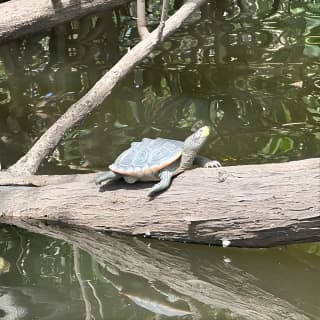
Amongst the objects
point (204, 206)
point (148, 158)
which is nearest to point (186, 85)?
point (148, 158)

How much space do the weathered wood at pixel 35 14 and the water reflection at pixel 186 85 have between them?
485mm

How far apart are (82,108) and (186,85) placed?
1.79 m

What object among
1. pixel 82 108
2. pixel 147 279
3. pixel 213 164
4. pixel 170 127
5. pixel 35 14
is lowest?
pixel 147 279

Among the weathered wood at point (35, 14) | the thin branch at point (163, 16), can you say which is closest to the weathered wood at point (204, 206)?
the thin branch at point (163, 16)

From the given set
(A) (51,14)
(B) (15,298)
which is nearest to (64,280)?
(B) (15,298)

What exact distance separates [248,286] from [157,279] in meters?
0.46

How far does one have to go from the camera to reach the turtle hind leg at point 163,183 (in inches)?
149

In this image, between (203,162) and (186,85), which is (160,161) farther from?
(186,85)

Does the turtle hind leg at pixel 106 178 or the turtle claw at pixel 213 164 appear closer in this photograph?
the turtle claw at pixel 213 164

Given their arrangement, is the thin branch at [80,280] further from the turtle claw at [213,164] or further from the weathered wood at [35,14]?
the weathered wood at [35,14]

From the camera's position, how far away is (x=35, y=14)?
683 centimetres

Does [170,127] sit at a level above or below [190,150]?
below

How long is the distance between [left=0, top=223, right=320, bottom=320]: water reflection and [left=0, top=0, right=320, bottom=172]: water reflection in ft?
3.81

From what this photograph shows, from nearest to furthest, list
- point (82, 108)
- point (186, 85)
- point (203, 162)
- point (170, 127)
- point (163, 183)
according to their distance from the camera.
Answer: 1. point (163, 183)
2. point (203, 162)
3. point (82, 108)
4. point (170, 127)
5. point (186, 85)
